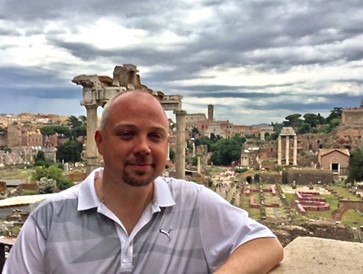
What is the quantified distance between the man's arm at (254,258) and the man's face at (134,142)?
14.7 inches

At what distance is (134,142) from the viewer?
5.44ft

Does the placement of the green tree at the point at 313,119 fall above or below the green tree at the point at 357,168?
above

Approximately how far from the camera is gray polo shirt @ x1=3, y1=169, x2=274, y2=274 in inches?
61.5

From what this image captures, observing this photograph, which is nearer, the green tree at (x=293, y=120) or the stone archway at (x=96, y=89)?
the stone archway at (x=96, y=89)

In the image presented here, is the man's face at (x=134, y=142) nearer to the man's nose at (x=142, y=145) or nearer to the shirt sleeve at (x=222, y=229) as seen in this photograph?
the man's nose at (x=142, y=145)

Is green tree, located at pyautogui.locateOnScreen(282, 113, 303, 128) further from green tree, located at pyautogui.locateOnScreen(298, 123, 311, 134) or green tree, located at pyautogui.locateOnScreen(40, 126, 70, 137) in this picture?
green tree, located at pyautogui.locateOnScreen(40, 126, 70, 137)

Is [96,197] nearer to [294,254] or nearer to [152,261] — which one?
[152,261]

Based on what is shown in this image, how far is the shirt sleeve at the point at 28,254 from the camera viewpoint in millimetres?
1562

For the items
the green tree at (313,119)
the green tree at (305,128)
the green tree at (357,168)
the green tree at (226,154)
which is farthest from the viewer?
the green tree at (313,119)

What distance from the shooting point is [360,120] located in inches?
2901

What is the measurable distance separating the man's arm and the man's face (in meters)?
0.37

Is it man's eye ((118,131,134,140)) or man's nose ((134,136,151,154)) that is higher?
man's eye ((118,131,134,140))

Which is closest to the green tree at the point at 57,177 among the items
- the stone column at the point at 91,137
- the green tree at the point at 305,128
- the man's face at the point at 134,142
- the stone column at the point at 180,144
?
the stone column at the point at 180,144

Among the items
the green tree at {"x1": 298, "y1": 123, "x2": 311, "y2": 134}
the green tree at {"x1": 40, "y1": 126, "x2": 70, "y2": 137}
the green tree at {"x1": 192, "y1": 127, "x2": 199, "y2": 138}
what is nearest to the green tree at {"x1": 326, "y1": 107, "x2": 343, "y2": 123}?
the green tree at {"x1": 298, "y1": 123, "x2": 311, "y2": 134}
